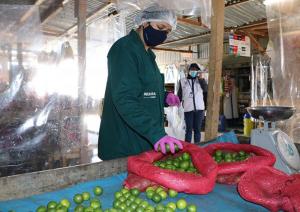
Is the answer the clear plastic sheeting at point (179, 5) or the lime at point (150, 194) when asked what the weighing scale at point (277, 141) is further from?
the lime at point (150, 194)

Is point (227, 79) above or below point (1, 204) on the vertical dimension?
above

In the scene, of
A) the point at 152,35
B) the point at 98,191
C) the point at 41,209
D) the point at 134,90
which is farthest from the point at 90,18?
the point at 41,209

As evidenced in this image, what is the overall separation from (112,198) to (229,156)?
39.6 inches

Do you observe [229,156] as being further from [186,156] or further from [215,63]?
[215,63]

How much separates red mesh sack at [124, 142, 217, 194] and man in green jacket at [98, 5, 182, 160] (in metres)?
0.19

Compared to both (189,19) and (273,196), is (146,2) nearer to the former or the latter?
(273,196)

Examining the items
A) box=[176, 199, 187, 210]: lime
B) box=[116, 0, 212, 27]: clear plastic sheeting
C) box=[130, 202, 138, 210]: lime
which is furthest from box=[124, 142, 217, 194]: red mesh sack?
box=[116, 0, 212, 27]: clear plastic sheeting

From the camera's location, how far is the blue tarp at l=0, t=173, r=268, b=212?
5.74 ft

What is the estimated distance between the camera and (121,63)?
2.33 m

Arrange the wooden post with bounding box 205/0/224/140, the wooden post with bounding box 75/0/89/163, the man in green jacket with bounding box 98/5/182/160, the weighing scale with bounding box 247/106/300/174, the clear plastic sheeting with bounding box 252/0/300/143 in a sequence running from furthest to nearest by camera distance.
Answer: the clear plastic sheeting with bounding box 252/0/300/143 < the wooden post with bounding box 75/0/89/163 < the wooden post with bounding box 205/0/224/140 < the weighing scale with bounding box 247/106/300/174 < the man in green jacket with bounding box 98/5/182/160

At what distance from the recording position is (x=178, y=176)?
1.88 metres

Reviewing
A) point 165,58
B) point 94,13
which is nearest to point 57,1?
point 94,13

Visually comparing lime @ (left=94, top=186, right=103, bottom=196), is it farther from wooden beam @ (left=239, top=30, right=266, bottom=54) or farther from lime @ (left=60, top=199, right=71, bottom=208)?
wooden beam @ (left=239, top=30, right=266, bottom=54)

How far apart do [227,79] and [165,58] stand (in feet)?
Answer: 12.2
